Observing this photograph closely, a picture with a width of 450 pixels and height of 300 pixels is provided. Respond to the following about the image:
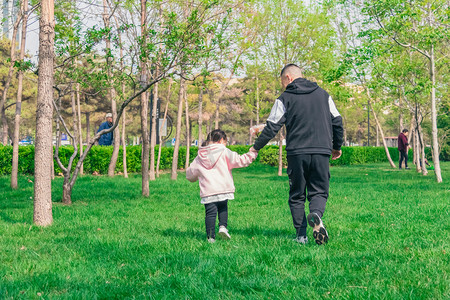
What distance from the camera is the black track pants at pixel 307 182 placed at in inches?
191

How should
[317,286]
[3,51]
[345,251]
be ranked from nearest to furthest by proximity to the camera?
[317,286], [345,251], [3,51]

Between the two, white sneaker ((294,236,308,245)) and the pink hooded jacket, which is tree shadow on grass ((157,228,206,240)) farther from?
white sneaker ((294,236,308,245))

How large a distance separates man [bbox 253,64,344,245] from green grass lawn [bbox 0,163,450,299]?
48 centimetres

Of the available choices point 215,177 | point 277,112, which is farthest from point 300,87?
point 215,177

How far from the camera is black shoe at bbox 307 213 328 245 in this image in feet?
15.2

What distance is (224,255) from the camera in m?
4.36

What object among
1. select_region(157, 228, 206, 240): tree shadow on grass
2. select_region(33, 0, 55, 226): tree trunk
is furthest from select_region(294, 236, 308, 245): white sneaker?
select_region(33, 0, 55, 226): tree trunk

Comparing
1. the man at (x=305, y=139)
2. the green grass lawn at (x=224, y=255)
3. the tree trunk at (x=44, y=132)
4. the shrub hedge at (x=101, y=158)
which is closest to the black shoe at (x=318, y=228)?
the man at (x=305, y=139)

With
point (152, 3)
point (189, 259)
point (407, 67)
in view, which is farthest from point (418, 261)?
point (407, 67)

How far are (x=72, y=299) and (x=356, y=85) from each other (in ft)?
71.2

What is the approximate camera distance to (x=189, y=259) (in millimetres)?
4223

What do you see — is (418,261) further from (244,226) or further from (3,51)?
(3,51)

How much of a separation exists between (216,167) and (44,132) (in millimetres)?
2801

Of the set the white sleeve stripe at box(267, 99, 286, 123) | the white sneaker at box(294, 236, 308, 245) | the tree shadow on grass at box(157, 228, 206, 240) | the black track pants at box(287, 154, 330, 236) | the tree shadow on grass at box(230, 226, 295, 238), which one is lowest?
the tree shadow on grass at box(157, 228, 206, 240)
